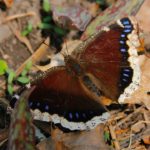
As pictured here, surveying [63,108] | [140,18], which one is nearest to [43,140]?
[63,108]

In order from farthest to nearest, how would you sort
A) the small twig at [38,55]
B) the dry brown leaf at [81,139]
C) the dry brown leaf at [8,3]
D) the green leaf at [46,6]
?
1. the dry brown leaf at [8,3]
2. the green leaf at [46,6]
3. the small twig at [38,55]
4. the dry brown leaf at [81,139]

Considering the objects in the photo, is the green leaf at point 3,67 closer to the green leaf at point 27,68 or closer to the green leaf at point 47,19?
the green leaf at point 27,68

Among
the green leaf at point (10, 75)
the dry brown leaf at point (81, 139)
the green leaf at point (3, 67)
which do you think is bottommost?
the dry brown leaf at point (81, 139)

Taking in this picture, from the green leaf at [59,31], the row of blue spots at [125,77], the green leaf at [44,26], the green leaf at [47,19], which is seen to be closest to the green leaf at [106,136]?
the row of blue spots at [125,77]

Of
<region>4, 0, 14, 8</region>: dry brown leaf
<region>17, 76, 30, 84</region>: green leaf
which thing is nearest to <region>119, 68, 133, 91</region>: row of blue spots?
<region>17, 76, 30, 84</region>: green leaf

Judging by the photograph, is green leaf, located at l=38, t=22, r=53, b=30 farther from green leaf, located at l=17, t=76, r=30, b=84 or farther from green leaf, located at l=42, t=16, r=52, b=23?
green leaf, located at l=17, t=76, r=30, b=84

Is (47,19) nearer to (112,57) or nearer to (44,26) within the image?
(44,26)

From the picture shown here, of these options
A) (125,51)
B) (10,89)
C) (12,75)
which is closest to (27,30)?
(12,75)

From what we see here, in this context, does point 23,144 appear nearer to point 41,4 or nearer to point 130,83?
point 130,83
